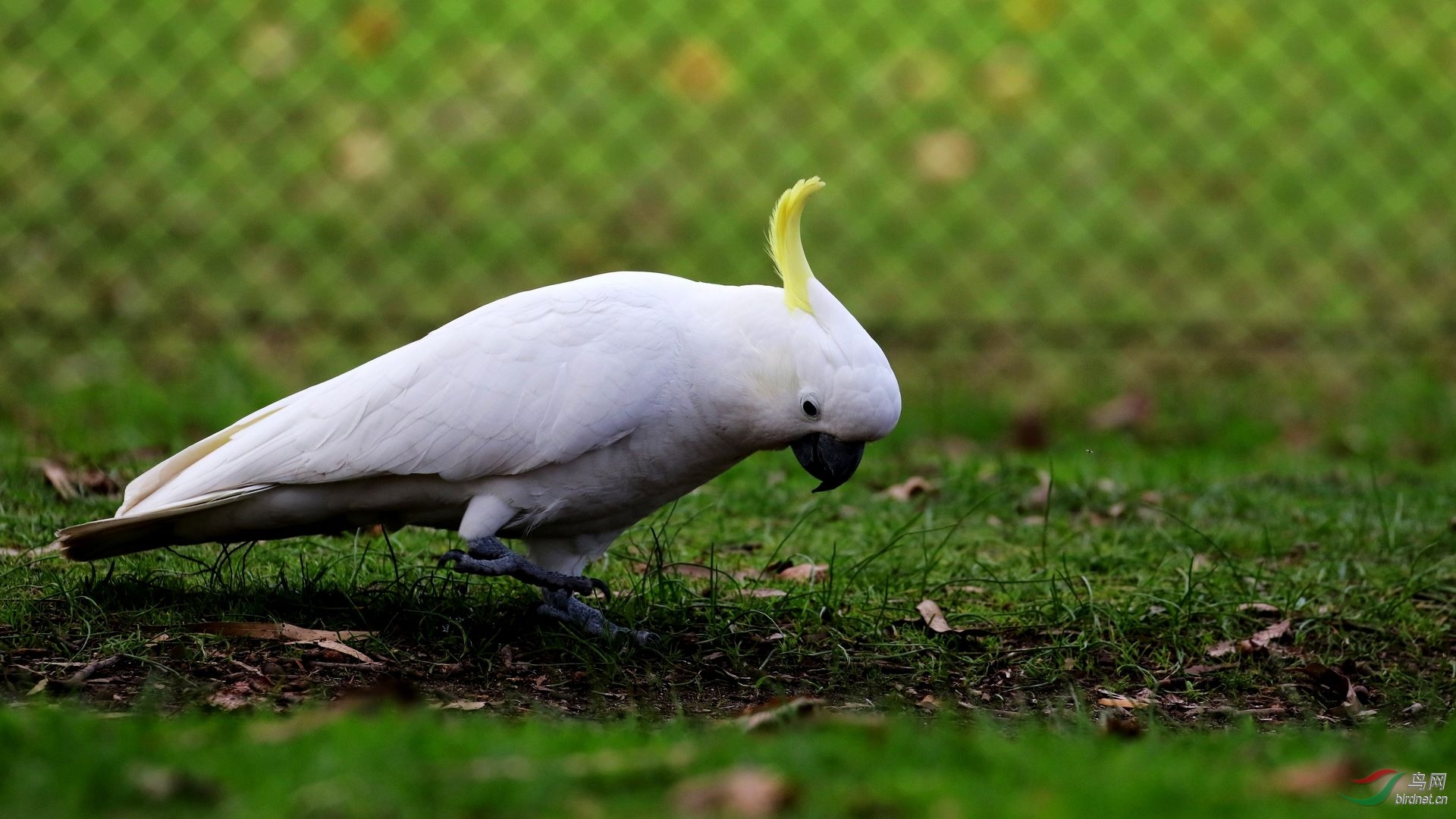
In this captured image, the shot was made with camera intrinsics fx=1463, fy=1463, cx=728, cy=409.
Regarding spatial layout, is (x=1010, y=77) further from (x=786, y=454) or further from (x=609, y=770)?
(x=609, y=770)

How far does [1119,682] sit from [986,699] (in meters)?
0.33

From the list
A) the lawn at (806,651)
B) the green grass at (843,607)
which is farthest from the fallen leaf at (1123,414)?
the green grass at (843,607)

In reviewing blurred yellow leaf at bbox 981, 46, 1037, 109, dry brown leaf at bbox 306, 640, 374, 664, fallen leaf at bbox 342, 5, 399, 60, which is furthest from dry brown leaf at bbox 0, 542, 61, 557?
blurred yellow leaf at bbox 981, 46, 1037, 109

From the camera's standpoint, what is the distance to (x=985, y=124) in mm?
8570

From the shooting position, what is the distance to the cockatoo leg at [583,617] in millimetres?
3292

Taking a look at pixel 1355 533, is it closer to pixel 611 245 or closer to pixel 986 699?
pixel 986 699

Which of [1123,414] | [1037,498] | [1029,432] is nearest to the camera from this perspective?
[1037,498]

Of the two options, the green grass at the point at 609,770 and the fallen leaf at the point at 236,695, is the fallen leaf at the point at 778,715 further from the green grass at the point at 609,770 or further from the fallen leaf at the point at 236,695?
the fallen leaf at the point at 236,695

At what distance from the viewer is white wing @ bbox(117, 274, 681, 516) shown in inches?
121

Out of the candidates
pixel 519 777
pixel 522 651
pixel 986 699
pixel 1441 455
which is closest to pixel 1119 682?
pixel 986 699

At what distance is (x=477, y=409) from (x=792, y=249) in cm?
76

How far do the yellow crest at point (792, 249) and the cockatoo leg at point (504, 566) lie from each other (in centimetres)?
75

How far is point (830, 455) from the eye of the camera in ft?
10.3

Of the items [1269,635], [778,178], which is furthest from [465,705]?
[778,178]
